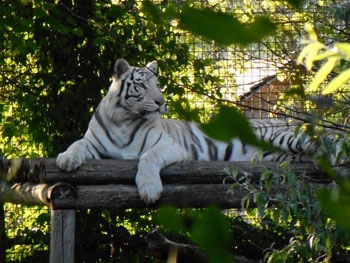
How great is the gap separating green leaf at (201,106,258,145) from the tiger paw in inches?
151

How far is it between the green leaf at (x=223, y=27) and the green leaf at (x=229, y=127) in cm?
3

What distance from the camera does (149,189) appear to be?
405 cm

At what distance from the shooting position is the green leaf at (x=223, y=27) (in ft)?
1.19

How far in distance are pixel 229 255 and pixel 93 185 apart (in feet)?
12.8

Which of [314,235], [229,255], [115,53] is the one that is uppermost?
[115,53]

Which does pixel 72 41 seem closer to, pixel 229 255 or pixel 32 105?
pixel 32 105

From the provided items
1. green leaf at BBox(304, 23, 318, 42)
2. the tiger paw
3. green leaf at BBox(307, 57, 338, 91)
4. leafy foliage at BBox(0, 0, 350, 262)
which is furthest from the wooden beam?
green leaf at BBox(307, 57, 338, 91)

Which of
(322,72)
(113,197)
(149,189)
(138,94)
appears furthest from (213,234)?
(138,94)

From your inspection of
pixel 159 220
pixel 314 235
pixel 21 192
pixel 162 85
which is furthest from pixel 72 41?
pixel 159 220

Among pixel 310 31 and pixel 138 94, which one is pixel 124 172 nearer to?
pixel 138 94

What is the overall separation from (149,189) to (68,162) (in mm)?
428

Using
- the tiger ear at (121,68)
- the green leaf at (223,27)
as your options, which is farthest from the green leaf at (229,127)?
the tiger ear at (121,68)

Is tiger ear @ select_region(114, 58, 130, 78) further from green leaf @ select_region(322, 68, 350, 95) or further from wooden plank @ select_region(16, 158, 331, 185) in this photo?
green leaf @ select_region(322, 68, 350, 95)

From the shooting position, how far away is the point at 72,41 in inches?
244
